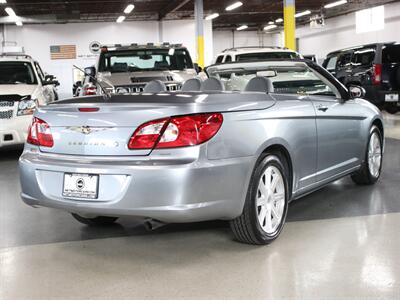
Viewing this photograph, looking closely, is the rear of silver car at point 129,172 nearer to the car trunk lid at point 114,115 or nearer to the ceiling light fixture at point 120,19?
the car trunk lid at point 114,115

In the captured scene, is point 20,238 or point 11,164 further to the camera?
point 11,164

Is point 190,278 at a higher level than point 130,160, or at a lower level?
lower

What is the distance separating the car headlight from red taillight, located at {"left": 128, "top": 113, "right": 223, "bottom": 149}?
5.34 m

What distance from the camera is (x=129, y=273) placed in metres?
3.22

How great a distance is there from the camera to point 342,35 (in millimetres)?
31000

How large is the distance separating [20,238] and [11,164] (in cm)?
396

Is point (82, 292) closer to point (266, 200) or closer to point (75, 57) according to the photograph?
point (266, 200)

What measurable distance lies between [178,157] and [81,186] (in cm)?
66

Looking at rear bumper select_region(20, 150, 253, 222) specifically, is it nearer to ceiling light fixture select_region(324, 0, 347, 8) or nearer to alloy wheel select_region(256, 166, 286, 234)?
alloy wheel select_region(256, 166, 286, 234)

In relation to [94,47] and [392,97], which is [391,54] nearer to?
[392,97]

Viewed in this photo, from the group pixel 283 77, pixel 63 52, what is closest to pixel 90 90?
pixel 283 77

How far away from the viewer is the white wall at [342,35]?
26.1 meters

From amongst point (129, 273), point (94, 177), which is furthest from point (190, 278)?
point (94, 177)

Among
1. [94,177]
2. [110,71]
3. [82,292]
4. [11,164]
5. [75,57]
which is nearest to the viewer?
[82,292]
